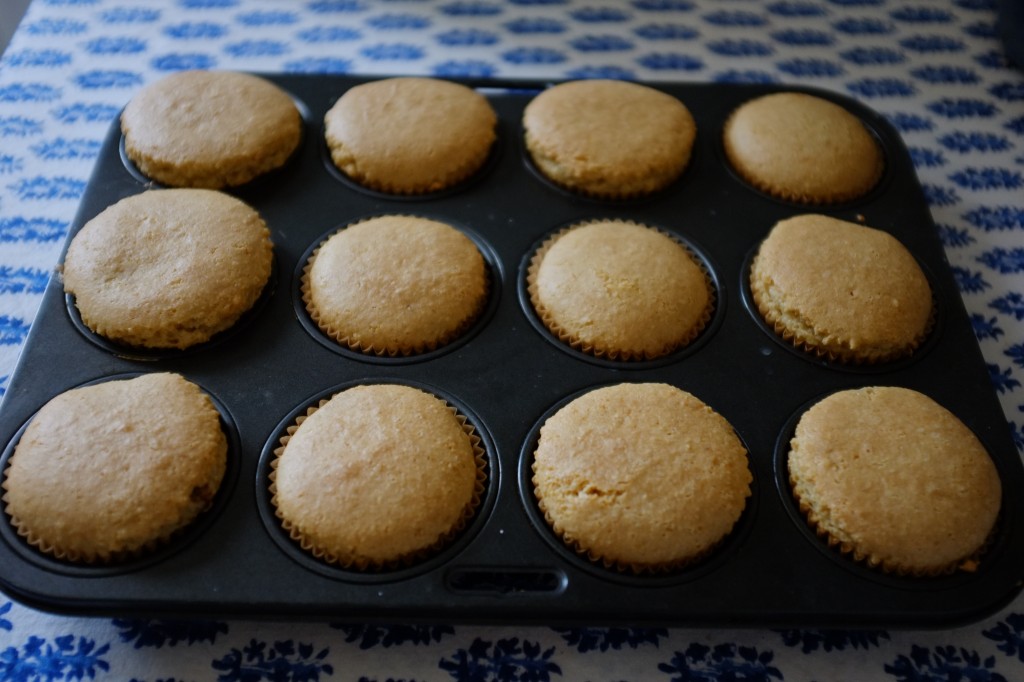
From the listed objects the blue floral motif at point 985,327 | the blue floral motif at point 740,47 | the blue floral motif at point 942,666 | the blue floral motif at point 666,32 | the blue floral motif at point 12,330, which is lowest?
the blue floral motif at point 942,666

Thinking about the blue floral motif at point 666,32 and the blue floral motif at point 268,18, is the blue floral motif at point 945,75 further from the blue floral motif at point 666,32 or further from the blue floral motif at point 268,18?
the blue floral motif at point 268,18

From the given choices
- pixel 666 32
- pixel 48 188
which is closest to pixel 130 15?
pixel 48 188

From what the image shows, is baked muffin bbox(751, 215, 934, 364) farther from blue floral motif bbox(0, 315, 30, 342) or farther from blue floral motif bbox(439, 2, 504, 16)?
blue floral motif bbox(0, 315, 30, 342)

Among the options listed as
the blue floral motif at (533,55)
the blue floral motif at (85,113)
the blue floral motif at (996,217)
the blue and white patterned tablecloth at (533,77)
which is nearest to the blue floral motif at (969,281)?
the blue and white patterned tablecloth at (533,77)

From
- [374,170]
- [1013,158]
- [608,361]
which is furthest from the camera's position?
[1013,158]

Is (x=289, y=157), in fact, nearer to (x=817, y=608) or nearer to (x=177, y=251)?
(x=177, y=251)

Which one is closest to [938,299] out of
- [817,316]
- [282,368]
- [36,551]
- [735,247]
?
[817,316]

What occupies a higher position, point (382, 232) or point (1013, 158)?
point (382, 232)

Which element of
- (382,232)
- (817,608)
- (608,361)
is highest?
(382,232)
